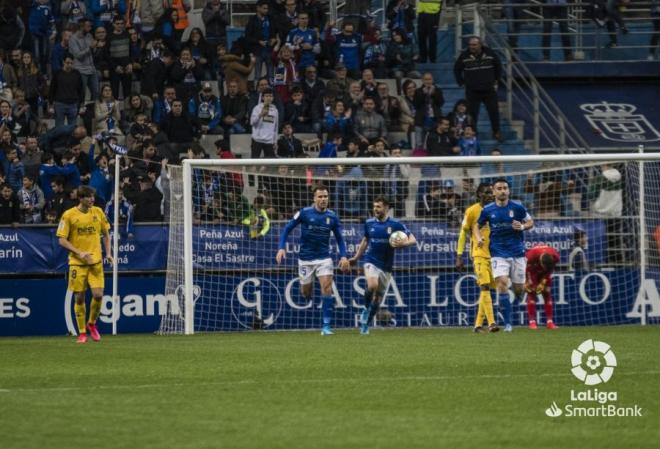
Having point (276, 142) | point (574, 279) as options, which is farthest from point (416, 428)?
point (276, 142)

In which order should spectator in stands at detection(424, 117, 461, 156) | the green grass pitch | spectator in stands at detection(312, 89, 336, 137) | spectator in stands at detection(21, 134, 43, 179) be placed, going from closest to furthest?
the green grass pitch, spectator in stands at detection(21, 134, 43, 179), spectator in stands at detection(424, 117, 461, 156), spectator in stands at detection(312, 89, 336, 137)

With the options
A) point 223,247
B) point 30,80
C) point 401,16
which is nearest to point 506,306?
point 223,247

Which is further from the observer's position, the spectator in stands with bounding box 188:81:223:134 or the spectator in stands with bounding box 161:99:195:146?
the spectator in stands with bounding box 188:81:223:134

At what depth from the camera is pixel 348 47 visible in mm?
27938

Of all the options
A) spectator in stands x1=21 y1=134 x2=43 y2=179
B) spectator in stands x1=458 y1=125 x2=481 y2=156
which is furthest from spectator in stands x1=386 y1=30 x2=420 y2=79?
spectator in stands x1=21 y1=134 x2=43 y2=179

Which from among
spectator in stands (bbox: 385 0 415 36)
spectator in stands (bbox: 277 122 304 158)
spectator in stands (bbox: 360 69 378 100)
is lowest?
spectator in stands (bbox: 277 122 304 158)

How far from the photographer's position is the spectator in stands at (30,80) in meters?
26.7

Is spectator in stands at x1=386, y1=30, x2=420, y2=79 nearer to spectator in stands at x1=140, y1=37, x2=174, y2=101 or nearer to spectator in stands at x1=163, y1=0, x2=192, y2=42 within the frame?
spectator in stands at x1=163, y1=0, x2=192, y2=42

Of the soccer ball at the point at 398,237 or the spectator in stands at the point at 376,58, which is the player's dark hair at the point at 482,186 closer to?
the soccer ball at the point at 398,237

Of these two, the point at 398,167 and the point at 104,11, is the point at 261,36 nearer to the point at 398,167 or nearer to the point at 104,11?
the point at 104,11

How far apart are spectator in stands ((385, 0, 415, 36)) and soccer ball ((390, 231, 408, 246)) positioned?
360 inches

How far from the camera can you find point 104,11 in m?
28.3

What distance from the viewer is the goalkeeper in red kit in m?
21.7

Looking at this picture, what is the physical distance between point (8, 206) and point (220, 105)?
5.26 meters
